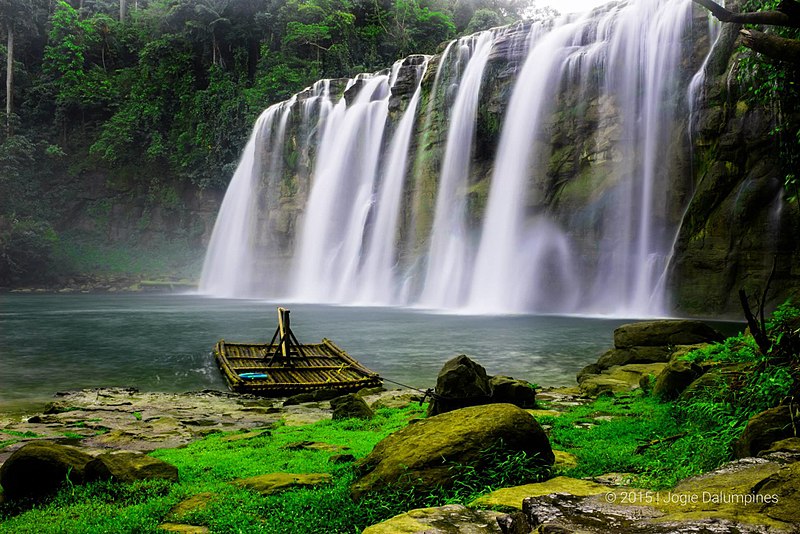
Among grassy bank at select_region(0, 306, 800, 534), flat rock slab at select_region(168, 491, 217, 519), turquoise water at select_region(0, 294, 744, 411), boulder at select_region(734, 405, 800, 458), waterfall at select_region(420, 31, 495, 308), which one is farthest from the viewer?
waterfall at select_region(420, 31, 495, 308)

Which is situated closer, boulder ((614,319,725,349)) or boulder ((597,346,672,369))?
boulder ((597,346,672,369))

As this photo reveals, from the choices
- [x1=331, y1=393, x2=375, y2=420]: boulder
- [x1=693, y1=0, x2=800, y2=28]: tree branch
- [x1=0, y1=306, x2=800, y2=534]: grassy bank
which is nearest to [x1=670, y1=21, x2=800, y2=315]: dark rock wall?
[x1=0, y1=306, x2=800, y2=534]: grassy bank

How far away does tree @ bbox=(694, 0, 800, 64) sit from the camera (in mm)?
3271

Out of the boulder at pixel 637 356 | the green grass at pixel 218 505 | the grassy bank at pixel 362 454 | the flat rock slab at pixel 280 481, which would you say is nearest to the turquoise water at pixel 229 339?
the boulder at pixel 637 356

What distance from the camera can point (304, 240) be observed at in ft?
114

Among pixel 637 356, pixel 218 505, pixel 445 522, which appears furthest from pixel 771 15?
pixel 637 356

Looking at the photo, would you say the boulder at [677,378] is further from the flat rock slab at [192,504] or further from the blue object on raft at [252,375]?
the blue object on raft at [252,375]

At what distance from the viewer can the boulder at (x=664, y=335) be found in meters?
10.3

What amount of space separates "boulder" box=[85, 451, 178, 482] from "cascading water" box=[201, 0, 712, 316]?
18306mm

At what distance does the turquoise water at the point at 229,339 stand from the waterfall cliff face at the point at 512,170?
3136 mm

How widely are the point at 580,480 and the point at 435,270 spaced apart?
77.6ft

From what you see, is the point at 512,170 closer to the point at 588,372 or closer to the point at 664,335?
the point at 664,335

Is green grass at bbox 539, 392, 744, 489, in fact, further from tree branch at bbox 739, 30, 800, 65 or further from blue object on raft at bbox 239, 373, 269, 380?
blue object on raft at bbox 239, 373, 269, 380

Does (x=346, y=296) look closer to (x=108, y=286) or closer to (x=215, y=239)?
(x=215, y=239)
